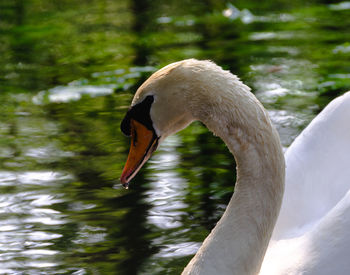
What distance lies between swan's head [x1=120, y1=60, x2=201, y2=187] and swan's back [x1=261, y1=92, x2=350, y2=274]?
0.70 metres

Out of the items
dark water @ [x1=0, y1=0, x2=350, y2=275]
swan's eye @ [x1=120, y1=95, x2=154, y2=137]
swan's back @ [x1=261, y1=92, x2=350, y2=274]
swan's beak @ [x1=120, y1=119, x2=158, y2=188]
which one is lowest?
dark water @ [x1=0, y1=0, x2=350, y2=275]

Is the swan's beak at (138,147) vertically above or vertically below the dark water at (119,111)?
above

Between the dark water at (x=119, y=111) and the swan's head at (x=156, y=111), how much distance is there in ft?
2.33

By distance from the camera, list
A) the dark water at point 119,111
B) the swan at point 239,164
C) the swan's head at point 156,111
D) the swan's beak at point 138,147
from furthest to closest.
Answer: the dark water at point 119,111
the swan's beak at point 138,147
the swan's head at point 156,111
the swan at point 239,164

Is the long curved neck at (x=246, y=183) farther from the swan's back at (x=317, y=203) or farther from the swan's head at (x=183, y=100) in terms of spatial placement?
the swan's back at (x=317, y=203)

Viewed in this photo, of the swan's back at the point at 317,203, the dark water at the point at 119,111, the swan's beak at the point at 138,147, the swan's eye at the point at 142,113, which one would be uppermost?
the swan's eye at the point at 142,113

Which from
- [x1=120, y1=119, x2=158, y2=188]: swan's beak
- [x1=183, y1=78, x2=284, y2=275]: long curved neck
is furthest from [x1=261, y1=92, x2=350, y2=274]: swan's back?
[x1=120, y1=119, x2=158, y2=188]: swan's beak

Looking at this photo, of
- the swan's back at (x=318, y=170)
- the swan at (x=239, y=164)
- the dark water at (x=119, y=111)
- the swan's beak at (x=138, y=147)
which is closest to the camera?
the swan at (x=239, y=164)

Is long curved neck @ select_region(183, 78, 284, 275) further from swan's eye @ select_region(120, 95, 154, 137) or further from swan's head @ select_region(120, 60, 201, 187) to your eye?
swan's eye @ select_region(120, 95, 154, 137)

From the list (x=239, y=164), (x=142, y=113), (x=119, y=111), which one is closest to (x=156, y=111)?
(x=142, y=113)

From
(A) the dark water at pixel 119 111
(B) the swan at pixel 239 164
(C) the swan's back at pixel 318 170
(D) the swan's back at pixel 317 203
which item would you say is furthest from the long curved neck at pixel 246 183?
(A) the dark water at pixel 119 111

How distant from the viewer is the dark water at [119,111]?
4.20 m

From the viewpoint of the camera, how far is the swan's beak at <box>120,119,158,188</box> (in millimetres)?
3340

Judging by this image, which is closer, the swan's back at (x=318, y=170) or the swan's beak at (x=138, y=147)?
the swan's beak at (x=138, y=147)
